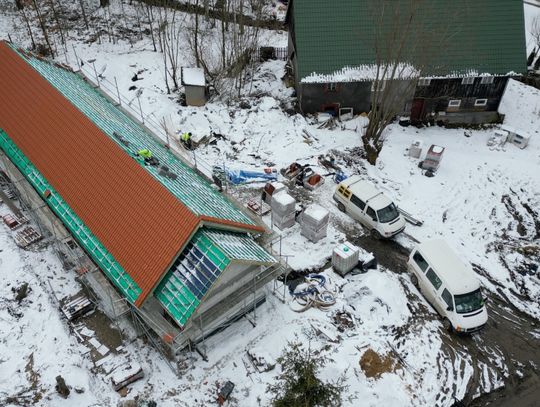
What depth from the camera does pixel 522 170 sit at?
102 ft

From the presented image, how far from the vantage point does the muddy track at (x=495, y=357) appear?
780 inches

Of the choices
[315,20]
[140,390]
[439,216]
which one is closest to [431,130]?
[439,216]

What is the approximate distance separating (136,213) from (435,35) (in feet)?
82.6

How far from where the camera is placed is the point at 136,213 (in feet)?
65.7

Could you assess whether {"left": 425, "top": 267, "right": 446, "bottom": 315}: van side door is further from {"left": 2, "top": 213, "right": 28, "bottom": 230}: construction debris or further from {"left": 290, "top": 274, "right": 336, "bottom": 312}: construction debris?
{"left": 2, "top": 213, "right": 28, "bottom": 230}: construction debris

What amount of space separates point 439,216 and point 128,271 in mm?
18530

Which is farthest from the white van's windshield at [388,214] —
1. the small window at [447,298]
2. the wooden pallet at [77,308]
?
the wooden pallet at [77,308]

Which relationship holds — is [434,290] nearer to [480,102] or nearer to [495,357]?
[495,357]

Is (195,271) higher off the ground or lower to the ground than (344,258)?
higher

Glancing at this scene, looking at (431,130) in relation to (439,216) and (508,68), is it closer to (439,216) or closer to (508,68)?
(508,68)

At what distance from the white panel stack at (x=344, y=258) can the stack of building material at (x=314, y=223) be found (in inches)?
63.8

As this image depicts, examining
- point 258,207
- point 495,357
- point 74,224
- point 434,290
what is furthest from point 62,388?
point 495,357

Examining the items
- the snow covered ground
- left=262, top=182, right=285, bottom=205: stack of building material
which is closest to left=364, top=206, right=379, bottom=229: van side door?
the snow covered ground

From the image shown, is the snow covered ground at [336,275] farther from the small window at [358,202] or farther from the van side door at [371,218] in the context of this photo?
the small window at [358,202]
